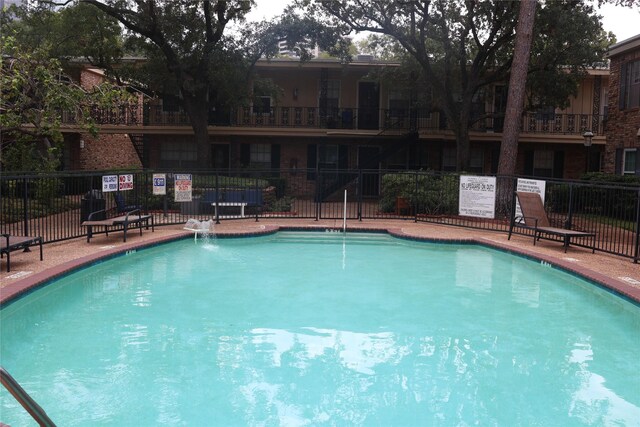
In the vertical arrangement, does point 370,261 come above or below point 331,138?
below

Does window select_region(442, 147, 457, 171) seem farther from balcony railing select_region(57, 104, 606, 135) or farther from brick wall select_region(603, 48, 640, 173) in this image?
brick wall select_region(603, 48, 640, 173)

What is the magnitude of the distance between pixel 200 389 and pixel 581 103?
86.6 ft

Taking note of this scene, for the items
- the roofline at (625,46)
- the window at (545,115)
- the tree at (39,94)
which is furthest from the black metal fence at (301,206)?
the window at (545,115)

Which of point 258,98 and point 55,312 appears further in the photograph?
point 258,98

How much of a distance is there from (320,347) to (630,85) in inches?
737

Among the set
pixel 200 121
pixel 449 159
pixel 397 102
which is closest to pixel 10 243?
pixel 200 121

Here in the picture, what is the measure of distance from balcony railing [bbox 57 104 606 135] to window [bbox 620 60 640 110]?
4.84 m

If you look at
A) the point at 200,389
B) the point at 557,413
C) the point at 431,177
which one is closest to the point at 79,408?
Result: the point at 200,389

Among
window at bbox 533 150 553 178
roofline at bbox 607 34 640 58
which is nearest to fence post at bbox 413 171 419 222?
roofline at bbox 607 34 640 58

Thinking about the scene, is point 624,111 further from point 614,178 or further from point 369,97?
point 369,97

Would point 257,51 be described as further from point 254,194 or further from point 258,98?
point 254,194

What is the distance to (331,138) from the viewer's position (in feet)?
87.7

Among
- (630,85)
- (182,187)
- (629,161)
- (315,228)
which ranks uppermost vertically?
(630,85)

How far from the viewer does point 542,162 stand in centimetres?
2786
